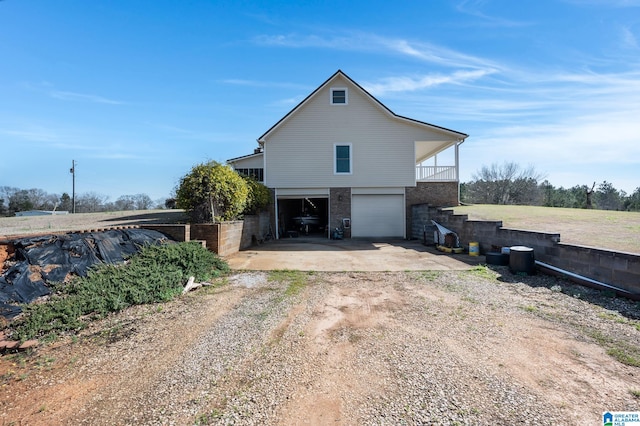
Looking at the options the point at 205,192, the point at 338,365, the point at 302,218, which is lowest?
the point at 338,365

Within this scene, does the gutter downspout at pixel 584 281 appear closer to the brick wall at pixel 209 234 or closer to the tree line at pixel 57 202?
the brick wall at pixel 209 234

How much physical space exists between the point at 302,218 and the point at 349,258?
9.53 meters

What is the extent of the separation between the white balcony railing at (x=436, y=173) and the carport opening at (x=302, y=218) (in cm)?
517

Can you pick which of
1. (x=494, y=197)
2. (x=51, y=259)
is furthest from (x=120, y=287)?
(x=494, y=197)

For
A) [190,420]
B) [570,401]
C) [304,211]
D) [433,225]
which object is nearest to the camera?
[190,420]

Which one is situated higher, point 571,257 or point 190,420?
point 571,257

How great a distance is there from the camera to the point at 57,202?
40.4m

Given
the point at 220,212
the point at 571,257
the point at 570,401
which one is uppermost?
the point at 220,212

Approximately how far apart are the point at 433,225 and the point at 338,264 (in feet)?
18.0

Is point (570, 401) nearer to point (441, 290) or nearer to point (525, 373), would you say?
point (525, 373)

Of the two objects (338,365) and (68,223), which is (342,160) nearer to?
(68,223)

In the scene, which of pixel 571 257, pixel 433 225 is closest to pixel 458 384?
pixel 571 257

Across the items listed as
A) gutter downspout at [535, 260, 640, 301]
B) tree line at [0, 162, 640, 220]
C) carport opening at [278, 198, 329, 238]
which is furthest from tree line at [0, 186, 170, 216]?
gutter downspout at [535, 260, 640, 301]

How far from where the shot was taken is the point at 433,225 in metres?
12.5
